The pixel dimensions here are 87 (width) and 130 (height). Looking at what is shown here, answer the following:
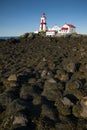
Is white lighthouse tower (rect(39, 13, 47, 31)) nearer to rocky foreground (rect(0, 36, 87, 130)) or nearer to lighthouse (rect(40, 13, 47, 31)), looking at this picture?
lighthouse (rect(40, 13, 47, 31))

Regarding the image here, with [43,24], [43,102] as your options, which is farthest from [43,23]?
[43,102]

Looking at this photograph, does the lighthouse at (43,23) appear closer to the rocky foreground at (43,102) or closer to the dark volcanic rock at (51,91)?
the rocky foreground at (43,102)

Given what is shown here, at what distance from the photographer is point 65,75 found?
1488 centimetres

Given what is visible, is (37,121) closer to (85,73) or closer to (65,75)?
(65,75)

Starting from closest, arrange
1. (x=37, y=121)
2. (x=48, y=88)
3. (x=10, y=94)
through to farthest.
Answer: (x=37, y=121)
(x=10, y=94)
(x=48, y=88)

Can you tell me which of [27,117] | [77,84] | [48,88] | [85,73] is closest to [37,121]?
[27,117]

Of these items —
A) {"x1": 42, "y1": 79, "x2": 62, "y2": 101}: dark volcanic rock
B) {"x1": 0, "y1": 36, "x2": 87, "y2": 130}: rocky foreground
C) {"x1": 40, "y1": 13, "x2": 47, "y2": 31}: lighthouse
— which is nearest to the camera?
{"x1": 0, "y1": 36, "x2": 87, "y2": 130}: rocky foreground

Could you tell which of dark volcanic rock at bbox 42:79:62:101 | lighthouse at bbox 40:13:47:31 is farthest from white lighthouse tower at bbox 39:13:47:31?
dark volcanic rock at bbox 42:79:62:101

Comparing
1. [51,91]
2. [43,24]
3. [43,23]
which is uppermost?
[43,23]

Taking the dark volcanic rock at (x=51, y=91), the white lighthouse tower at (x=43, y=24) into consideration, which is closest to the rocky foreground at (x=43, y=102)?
the dark volcanic rock at (x=51, y=91)

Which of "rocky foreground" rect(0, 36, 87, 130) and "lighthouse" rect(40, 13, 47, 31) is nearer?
"rocky foreground" rect(0, 36, 87, 130)

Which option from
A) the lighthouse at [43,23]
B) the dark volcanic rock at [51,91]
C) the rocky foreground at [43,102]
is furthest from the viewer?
the lighthouse at [43,23]

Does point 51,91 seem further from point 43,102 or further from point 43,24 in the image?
point 43,24

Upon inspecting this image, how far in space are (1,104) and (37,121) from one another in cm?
243
